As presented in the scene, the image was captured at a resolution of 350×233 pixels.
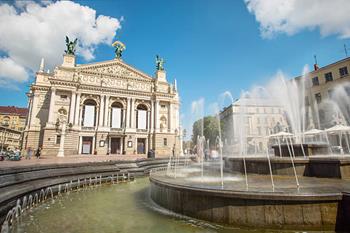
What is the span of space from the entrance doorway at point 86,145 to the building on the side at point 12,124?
46.5m

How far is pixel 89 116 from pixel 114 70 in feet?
39.5

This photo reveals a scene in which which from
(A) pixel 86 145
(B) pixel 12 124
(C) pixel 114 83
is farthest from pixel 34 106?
(B) pixel 12 124

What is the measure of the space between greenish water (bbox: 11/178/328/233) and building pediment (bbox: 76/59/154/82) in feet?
119

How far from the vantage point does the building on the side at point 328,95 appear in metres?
28.1

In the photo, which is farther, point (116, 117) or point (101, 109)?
point (116, 117)

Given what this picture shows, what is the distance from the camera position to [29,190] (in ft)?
22.3

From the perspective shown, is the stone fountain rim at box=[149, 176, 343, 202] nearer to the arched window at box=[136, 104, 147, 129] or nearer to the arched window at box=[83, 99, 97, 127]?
the arched window at box=[83, 99, 97, 127]

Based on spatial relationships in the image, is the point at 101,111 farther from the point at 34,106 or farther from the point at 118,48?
the point at 118,48

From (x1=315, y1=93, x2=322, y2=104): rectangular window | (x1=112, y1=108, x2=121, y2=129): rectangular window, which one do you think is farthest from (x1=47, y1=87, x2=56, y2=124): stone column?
(x1=315, y1=93, x2=322, y2=104): rectangular window

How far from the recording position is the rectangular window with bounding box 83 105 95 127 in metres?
36.8

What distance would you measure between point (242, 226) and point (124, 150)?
117ft

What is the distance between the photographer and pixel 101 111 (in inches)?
1471

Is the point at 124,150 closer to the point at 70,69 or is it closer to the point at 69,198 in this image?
the point at 70,69

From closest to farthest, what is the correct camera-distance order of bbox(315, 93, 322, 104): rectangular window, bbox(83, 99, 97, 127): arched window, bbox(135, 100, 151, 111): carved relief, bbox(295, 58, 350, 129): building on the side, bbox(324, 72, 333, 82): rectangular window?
bbox(295, 58, 350, 129): building on the side, bbox(324, 72, 333, 82): rectangular window, bbox(315, 93, 322, 104): rectangular window, bbox(83, 99, 97, 127): arched window, bbox(135, 100, 151, 111): carved relief
